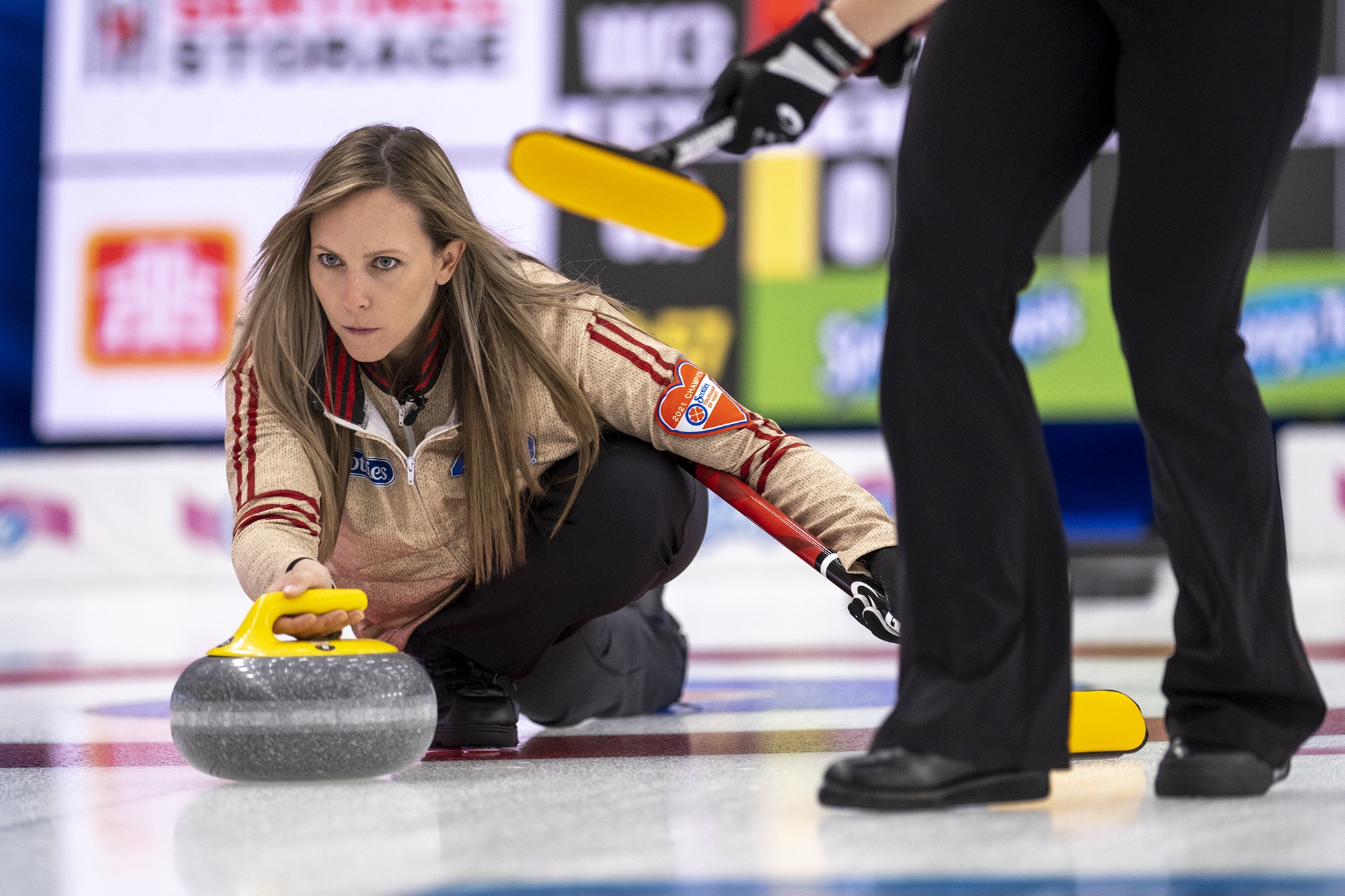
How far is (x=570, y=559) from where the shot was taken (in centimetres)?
183

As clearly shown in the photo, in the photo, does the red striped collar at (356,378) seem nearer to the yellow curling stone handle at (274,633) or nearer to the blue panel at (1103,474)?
the yellow curling stone handle at (274,633)

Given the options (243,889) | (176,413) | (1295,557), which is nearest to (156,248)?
(176,413)

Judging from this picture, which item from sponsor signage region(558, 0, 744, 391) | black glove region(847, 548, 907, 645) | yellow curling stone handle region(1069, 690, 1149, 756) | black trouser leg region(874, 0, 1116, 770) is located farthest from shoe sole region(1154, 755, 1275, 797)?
sponsor signage region(558, 0, 744, 391)

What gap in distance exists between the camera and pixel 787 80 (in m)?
1.32

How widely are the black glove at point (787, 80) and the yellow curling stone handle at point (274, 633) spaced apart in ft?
1.92

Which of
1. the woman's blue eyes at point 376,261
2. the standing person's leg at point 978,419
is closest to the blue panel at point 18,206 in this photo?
the woman's blue eyes at point 376,261

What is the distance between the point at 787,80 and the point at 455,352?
2.07 feet

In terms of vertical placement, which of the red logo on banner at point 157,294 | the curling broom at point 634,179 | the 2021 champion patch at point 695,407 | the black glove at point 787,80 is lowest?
the 2021 champion patch at point 695,407

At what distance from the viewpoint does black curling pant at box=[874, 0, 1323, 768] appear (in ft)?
4.00

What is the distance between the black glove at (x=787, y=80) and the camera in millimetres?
1294

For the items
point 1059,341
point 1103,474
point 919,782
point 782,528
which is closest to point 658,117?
point 1059,341

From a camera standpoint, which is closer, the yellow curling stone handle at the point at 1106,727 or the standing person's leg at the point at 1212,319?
the standing person's leg at the point at 1212,319

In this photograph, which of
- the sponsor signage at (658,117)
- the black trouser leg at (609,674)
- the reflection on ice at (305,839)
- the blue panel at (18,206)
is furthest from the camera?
the blue panel at (18,206)

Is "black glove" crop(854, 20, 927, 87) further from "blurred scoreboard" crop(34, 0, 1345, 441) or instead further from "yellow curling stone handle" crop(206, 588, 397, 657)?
"blurred scoreboard" crop(34, 0, 1345, 441)
